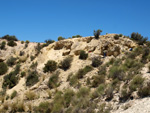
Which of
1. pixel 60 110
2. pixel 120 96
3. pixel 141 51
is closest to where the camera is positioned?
pixel 120 96

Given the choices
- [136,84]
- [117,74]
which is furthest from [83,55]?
[136,84]

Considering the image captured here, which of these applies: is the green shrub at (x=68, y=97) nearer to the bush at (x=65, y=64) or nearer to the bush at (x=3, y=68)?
the bush at (x=65, y=64)

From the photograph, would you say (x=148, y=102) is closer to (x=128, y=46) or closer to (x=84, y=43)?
(x=128, y=46)

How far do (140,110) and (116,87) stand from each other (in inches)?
116

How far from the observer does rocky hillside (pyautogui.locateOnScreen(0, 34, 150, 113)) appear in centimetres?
812

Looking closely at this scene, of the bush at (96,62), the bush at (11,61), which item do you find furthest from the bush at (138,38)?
the bush at (11,61)

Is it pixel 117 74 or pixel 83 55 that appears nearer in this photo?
pixel 117 74

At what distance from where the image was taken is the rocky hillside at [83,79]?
8117 mm

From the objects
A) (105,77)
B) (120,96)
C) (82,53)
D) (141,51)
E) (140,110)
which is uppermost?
(82,53)

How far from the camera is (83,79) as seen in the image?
12.5 metres

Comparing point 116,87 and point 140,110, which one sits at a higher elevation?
point 116,87

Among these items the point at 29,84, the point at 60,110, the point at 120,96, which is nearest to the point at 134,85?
the point at 120,96

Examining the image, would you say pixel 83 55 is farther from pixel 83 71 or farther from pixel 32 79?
pixel 32 79

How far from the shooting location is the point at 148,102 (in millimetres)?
6652
